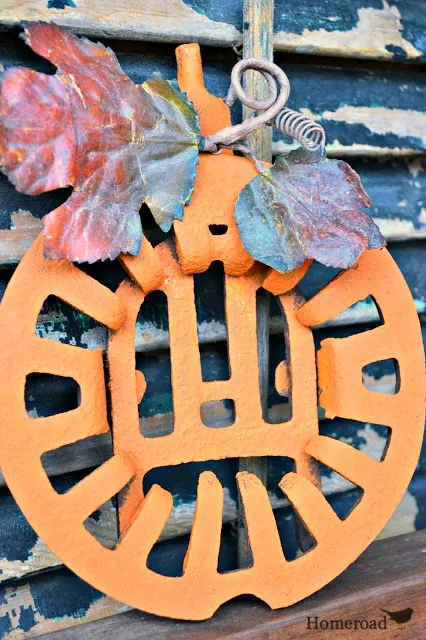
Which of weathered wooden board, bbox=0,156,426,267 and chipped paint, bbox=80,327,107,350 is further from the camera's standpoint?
weathered wooden board, bbox=0,156,426,267

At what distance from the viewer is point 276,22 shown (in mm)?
1149

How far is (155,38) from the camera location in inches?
41.1

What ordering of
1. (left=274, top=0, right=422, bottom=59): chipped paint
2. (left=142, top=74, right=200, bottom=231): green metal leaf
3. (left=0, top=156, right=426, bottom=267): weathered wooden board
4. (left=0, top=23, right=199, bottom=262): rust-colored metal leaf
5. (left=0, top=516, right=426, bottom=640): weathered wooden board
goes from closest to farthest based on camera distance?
(left=0, top=23, right=199, bottom=262): rust-colored metal leaf
(left=142, top=74, right=200, bottom=231): green metal leaf
(left=0, top=516, right=426, bottom=640): weathered wooden board
(left=274, top=0, right=422, bottom=59): chipped paint
(left=0, top=156, right=426, bottom=267): weathered wooden board

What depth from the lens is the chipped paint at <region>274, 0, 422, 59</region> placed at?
1165mm

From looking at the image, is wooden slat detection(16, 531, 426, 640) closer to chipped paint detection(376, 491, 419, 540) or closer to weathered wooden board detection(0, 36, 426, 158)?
chipped paint detection(376, 491, 419, 540)

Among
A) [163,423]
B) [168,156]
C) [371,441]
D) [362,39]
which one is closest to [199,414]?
[163,423]

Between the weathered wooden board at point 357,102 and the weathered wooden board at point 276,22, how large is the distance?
0.13 feet

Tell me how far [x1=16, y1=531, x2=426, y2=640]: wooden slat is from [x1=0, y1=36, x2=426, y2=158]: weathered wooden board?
0.68 m

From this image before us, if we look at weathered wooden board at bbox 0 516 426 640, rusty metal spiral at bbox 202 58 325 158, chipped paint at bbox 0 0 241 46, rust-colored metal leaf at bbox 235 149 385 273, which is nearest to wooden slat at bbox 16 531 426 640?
weathered wooden board at bbox 0 516 426 640

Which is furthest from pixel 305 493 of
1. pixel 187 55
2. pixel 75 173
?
pixel 187 55

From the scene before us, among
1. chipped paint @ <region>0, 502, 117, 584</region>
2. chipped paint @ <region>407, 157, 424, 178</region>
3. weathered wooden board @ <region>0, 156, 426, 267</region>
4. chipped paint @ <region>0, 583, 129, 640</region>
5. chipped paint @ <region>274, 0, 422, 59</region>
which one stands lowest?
chipped paint @ <region>0, 583, 129, 640</region>

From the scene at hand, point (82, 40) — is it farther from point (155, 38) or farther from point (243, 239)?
point (243, 239)

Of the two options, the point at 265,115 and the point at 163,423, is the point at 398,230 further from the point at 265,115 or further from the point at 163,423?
the point at 163,423

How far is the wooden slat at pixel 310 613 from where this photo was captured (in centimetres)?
98
